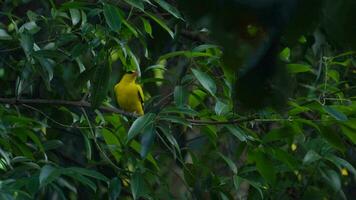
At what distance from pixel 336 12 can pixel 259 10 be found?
0.23ft

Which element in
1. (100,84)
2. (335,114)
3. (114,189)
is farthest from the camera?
(114,189)

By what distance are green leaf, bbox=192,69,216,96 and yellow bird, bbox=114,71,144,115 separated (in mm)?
1789

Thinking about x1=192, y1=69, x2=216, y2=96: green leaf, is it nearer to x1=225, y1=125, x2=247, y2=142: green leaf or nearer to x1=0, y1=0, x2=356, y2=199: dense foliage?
x1=0, y1=0, x2=356, y2=199: dense foliage

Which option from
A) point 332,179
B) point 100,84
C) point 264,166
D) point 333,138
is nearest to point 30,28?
point 100,84

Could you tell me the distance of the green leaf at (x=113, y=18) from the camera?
3.15m

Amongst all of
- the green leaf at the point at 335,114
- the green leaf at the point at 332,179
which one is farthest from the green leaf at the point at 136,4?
the green leaf at the point at 332,179

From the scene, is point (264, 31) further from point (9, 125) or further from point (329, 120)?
point (9, 125)

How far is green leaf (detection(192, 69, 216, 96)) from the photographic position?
3338mm

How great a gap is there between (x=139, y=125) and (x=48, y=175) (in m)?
0.43

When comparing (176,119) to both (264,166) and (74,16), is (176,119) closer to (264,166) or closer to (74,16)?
(264,166)

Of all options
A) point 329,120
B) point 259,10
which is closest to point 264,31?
point 259,10

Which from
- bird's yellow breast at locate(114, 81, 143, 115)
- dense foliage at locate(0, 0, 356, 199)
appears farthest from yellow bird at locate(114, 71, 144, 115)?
dense foliage at locate(0, 0, 356, 199)

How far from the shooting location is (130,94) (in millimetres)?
5258

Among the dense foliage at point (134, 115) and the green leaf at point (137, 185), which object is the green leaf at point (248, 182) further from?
the green leaf at point (137, 185)
